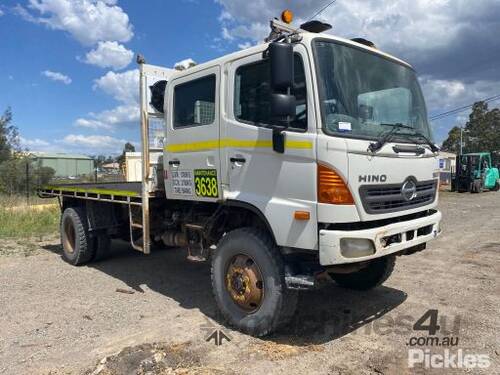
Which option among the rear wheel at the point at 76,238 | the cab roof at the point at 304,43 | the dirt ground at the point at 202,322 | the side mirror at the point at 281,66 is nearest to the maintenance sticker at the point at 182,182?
the cab roof at the point at 304,43

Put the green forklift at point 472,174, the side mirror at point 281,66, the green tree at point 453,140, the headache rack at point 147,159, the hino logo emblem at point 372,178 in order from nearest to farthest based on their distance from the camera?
the side mirror at point 281,66, the hino logo emblem at point 372,178, the headache rack at point 147,159, the green forklift at point 472,174, the green tree at point 453,140

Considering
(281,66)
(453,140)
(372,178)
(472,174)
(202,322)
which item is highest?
(453,140)

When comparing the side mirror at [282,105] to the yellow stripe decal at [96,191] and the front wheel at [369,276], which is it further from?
the yellow stripe decal at [96,191]

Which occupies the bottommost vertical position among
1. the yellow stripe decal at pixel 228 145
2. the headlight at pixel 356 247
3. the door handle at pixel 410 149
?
the headlight at pixel 356 247

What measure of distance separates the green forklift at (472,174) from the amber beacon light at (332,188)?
25569mm

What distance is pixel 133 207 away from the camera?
21.3 feet

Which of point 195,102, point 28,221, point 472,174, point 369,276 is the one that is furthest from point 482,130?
point 195,102

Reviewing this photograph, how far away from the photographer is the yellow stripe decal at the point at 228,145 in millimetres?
4082

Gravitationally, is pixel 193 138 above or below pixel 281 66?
below

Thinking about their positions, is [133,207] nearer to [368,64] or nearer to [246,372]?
[246,372]

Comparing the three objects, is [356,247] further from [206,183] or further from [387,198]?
[206,183]

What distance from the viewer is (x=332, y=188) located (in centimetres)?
392

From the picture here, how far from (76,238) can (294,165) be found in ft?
17.1

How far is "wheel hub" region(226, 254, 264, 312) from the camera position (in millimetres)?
4562
